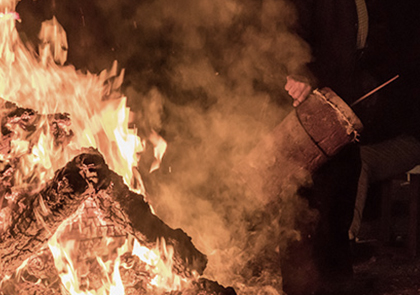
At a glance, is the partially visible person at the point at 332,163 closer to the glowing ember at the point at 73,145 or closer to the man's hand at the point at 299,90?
the man's hand at the point at 299,90

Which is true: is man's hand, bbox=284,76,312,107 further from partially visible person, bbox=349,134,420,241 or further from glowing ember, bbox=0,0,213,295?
partially visible person, bbox=349,134,420,241

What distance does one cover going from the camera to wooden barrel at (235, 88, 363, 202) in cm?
360

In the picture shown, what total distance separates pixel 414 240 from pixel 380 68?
2318mm

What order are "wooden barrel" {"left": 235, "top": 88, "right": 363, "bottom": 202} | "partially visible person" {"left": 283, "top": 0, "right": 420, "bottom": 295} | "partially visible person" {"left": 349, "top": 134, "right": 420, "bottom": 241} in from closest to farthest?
"wooden barrel" {"left": 235, "top": 88, "right": 363, "bottom": 202} < "partially visible person" {"left": 283, "top": 0, "right": 420, "bottom": 295} < "partially visible person" {"left": 349, "top": 134, "right": 420, "bottom": 241}

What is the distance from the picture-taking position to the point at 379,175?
19.2ft

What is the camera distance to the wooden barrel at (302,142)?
11.8 ft

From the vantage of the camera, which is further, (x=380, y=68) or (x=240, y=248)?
(x=380, y=68)

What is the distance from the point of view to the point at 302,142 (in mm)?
3695

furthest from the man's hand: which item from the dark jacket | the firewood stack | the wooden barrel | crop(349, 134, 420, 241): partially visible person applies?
crop(349, 134, 420, 241): partially visible person

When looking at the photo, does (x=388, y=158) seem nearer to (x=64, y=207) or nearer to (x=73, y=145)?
(x=73, y=145)

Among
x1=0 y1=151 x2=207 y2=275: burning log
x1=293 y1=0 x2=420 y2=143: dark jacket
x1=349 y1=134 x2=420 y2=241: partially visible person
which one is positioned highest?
x1=0 y1=151 x2=207 y2=275: burning log

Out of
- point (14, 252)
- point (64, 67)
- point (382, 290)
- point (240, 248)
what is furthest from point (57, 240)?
point (382, 290)

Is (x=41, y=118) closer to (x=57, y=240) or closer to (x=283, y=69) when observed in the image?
(x=57, y=240)

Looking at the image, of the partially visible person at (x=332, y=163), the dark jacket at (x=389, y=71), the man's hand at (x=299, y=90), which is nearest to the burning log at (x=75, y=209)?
the man's hand at (x=299, y=90)
